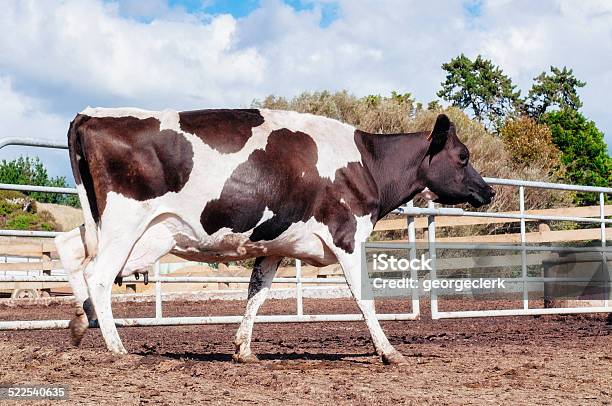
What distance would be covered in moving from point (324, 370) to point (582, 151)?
3564 cm

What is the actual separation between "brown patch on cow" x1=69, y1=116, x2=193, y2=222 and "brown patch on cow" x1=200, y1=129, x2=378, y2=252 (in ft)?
1.05

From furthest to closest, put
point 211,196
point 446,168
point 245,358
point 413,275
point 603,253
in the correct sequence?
point 603,253
point 413,275
point 446,168
point 245,358
point 211,196

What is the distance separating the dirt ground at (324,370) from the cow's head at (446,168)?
122 cm

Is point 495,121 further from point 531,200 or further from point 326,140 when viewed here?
point 326,140

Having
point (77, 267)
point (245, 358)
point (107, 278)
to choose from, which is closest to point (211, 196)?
point (107, 278)

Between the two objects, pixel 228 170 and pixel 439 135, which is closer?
pixel 228 170

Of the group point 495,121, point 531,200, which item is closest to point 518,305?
point 531,200

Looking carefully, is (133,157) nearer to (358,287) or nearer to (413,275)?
(358,287)

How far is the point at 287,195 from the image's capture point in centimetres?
575

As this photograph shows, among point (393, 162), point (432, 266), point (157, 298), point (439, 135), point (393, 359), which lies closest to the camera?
point (393, 359)

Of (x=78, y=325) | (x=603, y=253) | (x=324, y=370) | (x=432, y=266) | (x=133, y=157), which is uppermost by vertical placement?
(x=133, y=157)

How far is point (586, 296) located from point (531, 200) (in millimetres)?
14121

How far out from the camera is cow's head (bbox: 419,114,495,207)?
6867mm

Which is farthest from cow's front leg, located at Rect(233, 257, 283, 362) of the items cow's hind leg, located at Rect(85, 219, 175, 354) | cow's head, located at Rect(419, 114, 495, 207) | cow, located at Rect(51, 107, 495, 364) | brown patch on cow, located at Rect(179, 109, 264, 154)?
cow's head, located at Rect(419, 114, 495, 207)
